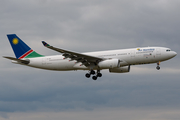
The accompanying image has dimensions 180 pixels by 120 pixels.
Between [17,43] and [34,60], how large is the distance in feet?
18.2

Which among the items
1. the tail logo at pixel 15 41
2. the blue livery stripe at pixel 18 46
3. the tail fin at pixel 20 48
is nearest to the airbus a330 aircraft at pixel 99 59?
the tail fin at pixel 20 48

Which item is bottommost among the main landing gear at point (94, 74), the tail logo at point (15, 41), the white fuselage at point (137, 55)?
the main landing gear at point (94, 74)

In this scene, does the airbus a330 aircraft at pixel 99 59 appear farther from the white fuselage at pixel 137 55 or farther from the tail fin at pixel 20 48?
the tail fin at pixel 20 48

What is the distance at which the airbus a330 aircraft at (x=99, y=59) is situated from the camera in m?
48.6

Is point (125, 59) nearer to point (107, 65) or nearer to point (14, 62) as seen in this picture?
point (107, 65)

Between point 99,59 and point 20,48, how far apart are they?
52.2 ft

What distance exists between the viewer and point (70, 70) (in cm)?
5275

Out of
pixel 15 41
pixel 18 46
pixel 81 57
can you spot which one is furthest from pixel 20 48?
pixel 81 57

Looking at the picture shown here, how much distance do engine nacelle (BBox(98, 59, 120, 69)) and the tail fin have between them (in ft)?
41.0

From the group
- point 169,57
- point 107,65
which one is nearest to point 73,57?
point 107,65

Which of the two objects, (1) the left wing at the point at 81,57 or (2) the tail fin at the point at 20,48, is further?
(2) the tail fin at the point at 20,48

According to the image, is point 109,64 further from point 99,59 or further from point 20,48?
point 20,48

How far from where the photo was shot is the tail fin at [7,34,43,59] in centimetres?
5562

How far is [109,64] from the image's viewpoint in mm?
48438
